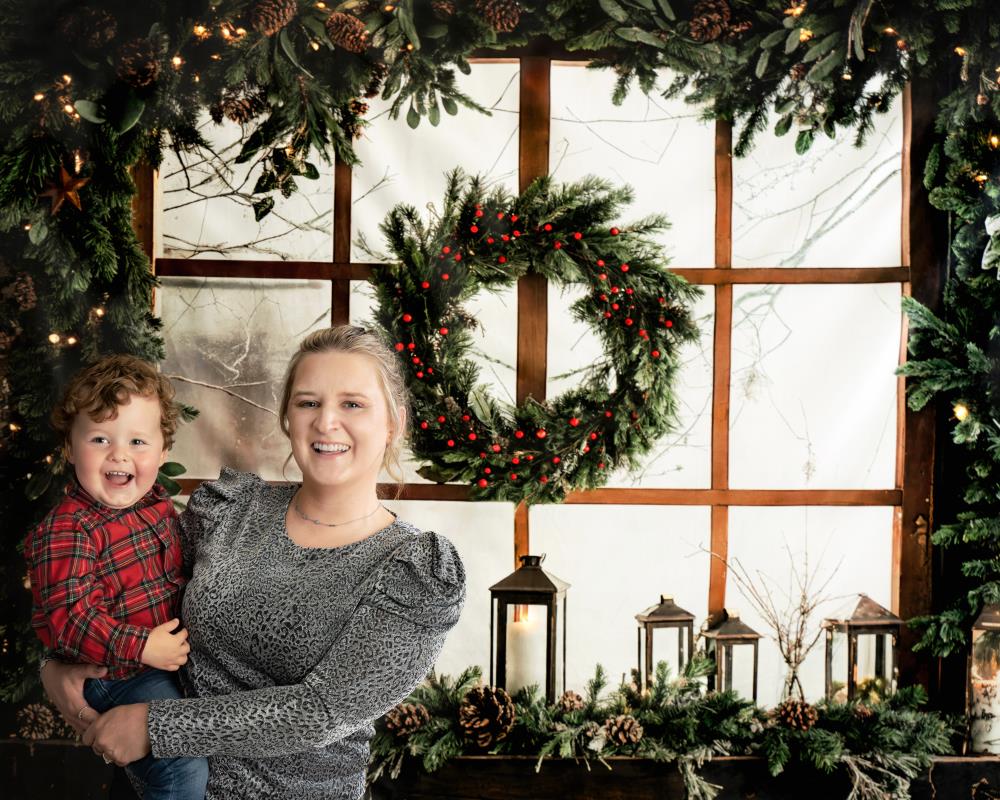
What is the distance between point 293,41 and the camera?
8.64ft

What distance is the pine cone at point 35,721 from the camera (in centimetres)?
264

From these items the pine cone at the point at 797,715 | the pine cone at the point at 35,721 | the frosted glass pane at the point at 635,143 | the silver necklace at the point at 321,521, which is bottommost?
the pine cone at the point at 35,721

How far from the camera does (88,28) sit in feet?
8.27

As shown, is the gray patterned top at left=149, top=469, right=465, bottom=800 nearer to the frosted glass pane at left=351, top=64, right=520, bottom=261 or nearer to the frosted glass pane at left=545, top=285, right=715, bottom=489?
the frosted glass pane at left=545, top=285, right=715, bottom=489

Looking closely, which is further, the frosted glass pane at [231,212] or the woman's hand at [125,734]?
the frosted glass pane at [231,212]

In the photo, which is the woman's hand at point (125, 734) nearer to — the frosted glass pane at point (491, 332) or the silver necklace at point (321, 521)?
the silver necklace at point (321, 521)

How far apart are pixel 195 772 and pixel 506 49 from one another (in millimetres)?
2136

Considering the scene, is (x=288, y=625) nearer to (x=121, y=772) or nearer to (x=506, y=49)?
(x=121, y=772)

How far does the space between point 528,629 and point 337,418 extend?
1308 mm

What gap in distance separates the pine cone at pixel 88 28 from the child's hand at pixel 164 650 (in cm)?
173

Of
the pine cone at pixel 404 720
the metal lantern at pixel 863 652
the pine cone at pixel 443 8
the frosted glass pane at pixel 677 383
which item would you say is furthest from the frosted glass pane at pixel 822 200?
the pine cone at pixel 404 720

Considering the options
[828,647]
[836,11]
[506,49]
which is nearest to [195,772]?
[828,647]

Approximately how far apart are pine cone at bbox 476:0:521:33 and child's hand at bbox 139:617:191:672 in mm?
1908

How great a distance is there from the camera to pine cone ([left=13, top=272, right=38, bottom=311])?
8.53ft
